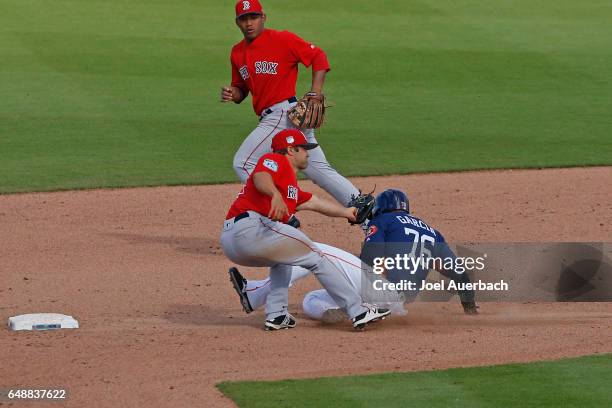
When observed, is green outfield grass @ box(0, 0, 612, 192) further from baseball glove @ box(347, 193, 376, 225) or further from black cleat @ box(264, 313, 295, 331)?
black cleat @ box(264, 313, 295, 331)

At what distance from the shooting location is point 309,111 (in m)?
10.7

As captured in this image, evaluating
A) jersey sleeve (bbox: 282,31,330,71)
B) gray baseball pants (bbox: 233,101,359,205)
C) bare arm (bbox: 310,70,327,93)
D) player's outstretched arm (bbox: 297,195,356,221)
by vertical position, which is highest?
jersey sleeve (bbox: 282,31,330,71)

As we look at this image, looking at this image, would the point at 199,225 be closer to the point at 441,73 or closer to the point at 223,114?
the point at 223,114

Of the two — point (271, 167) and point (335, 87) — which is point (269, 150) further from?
point (335, 87)

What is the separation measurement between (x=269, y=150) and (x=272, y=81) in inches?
23.3

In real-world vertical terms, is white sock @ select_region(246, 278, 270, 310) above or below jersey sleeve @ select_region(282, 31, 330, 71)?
below

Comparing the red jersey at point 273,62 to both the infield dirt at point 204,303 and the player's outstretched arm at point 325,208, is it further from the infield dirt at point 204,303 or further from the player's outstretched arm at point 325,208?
the player's outstretched arm at point 325,208

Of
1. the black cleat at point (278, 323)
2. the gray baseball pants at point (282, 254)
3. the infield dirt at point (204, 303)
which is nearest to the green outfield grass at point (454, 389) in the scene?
the infield dirt at point (204, 303)

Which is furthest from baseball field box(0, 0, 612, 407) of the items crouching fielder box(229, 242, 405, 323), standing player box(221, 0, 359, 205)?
standing player box(221, 0, 359, 205)

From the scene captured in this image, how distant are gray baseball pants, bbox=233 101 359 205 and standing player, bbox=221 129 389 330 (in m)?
1.82

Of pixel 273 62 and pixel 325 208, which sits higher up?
pixel 273 62

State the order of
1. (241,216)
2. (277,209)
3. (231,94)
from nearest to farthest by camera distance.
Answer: (277,209) → (241,216) → (231,94)

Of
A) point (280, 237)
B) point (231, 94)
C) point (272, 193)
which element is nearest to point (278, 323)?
point (280, 237)

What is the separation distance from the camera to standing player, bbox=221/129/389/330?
8594mm
